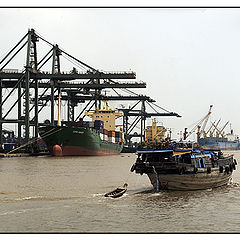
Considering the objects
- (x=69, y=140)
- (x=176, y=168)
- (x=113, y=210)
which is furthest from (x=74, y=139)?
(x=113, y=210)

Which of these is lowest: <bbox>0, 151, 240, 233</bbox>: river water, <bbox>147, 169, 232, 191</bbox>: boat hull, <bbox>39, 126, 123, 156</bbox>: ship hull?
<bbox>0, 151, 240, 233</bbox>: river water

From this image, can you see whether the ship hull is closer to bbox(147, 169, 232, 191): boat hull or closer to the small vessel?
the small vessel

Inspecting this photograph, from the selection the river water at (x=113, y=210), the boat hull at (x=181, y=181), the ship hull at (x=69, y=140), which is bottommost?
the river water at (x=113, y=210)

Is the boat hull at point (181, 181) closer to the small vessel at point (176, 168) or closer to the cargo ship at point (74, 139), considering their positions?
the small vessel at point (176, 168)

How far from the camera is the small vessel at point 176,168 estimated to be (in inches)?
998

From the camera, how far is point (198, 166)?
26.4 m

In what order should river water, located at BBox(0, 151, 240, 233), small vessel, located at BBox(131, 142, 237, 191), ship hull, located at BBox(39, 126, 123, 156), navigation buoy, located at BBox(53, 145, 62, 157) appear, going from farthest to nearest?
ship hull, located at BBox(39, 126, 123, 156) < navigation buoy, located at BBox(53, 145, 62, 157) < small vessel, located at BBox(131, 142, 237, 191) < river water, located at BBox(0, 151, 240, 233)

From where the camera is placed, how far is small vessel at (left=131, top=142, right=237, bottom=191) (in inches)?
998

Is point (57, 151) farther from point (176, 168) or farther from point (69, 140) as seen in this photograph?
point (176, 168)

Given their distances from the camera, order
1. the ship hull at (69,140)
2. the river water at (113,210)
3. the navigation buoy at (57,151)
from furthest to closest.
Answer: the ship hull at (69,140) < the navigation buoy at (57,151) < the river water at (113,210)

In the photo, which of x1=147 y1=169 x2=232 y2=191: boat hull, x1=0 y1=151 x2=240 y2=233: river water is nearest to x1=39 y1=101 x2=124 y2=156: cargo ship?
x1=0 y1=151 x2=240 y2=233: river water

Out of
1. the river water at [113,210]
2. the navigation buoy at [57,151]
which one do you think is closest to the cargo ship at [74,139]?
the navigation buoy at [57,151]

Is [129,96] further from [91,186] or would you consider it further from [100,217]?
[100,217]

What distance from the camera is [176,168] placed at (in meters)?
25.1
